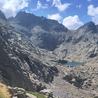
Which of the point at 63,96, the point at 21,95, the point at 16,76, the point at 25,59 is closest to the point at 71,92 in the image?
the point at 63,96

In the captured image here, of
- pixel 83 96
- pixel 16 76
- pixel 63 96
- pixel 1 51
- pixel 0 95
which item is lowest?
pixel 0 95

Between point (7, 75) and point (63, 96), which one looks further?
point (63, 96)

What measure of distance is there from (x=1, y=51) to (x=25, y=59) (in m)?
65.0

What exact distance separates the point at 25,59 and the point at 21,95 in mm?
158467

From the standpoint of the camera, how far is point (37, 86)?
126m

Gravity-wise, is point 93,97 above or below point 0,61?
above

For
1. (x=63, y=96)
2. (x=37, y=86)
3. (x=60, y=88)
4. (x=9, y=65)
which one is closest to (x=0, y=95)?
(x=9, y=65)

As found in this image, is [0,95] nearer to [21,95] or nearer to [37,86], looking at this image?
[21,95]

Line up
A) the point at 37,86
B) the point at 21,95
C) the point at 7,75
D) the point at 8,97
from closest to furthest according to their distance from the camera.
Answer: the point at 8,97 → the point at 21,95 → the point at 7,75 → the point at 37,86

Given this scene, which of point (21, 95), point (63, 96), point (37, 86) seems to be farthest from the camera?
point (63, 96)

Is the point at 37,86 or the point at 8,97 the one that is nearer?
the point at 8,97

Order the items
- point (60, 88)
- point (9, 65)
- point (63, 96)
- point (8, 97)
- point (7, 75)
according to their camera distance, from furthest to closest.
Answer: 1. point (60, 88)
2. point (63, 96)
3. point (9, 65)
4. point (7, 75)
5. point (8, 97)

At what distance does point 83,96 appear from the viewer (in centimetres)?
18162

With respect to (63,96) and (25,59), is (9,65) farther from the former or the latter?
(25,59)
